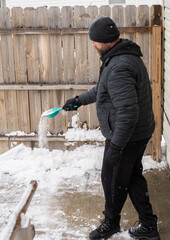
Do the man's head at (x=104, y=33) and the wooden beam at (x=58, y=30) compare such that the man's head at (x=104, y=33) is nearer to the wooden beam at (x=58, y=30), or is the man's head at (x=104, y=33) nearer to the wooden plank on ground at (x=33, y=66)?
the wooden beam at (x=58, y=30)

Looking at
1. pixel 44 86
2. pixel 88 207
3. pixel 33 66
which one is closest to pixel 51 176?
pixel 88 207

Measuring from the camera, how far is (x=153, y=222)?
10.7ft

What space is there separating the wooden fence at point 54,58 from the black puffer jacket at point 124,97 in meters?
2.15

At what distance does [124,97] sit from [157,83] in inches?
96.6

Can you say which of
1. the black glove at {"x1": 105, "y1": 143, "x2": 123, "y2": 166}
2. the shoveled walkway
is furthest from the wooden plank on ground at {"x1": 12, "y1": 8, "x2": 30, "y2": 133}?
the black glove at {"x1": 105, "y1": 143, "x2": 123, "y2": 166}

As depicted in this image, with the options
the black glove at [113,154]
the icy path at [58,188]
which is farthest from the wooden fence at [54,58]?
the black glove at [113,154]

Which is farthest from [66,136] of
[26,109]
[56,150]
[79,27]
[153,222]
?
[153,222]

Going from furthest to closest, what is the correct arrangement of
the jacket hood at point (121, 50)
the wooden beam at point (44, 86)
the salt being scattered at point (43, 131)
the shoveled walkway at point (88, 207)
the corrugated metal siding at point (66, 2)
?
1. the corrugated metal siding at point (66, 2)
2. the salt being scattered at point (43, 131)
3. the wooden beam at point (44, 86)
4. the shoveled walkway at point (88, 207)
5. the jacket hood at point (121, 50)

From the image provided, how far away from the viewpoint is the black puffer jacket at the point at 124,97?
2.78 m

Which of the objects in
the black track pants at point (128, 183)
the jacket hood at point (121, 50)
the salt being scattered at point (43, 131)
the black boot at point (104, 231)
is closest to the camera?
the jacket hood at point (121, 50)

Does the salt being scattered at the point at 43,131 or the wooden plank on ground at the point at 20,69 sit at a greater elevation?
the wooden plank on ground at the point at 20,69

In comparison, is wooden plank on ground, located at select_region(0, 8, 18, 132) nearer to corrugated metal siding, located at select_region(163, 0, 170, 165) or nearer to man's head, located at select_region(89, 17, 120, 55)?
corrugated metal siding, located at select_region(163, 0, 170, 165)

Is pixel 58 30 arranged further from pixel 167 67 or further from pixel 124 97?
pixel 124 97

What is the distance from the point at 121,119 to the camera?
9.21 ft
